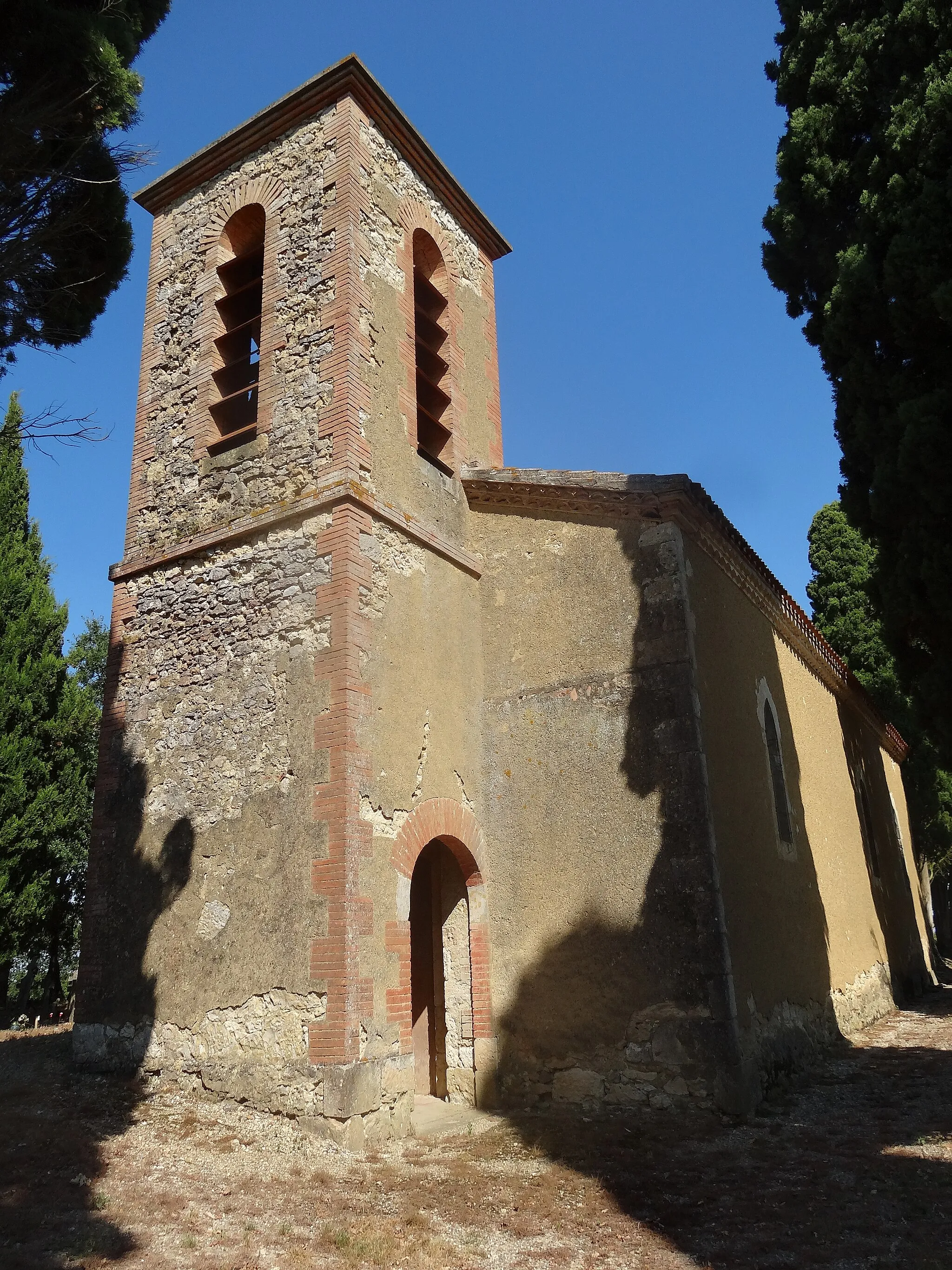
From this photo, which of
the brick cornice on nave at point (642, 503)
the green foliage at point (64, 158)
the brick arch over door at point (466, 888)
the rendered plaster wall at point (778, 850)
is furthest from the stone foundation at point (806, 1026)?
the green foliage at point (64, 158)

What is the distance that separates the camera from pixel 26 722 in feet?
47.3

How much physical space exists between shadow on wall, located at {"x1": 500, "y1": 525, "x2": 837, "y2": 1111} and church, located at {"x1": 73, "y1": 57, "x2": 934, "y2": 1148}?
27 millimetres

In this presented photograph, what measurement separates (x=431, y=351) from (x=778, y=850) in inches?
268

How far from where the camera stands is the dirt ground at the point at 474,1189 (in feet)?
15.0

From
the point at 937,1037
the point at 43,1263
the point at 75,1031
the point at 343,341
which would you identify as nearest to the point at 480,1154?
the point at 43,1263

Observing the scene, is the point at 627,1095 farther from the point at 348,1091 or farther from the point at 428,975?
the point at 348,1091

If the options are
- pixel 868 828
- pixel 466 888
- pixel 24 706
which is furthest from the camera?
pixel 868 828

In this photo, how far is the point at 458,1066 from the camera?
26.5ft

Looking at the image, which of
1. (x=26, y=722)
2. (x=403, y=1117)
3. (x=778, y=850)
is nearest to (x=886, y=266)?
(x=778, y=850)

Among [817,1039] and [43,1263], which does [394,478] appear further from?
[817,1039]

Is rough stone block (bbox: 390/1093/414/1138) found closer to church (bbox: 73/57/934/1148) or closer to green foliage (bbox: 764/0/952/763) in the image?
church (bbox: 73/57/934/1148)

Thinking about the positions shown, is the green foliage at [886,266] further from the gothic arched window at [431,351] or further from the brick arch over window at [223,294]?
the brick arch over window at [223,294]

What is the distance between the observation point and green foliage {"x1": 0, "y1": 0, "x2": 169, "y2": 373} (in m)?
5.21

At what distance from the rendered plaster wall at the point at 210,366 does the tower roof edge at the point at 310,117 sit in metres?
0.14
